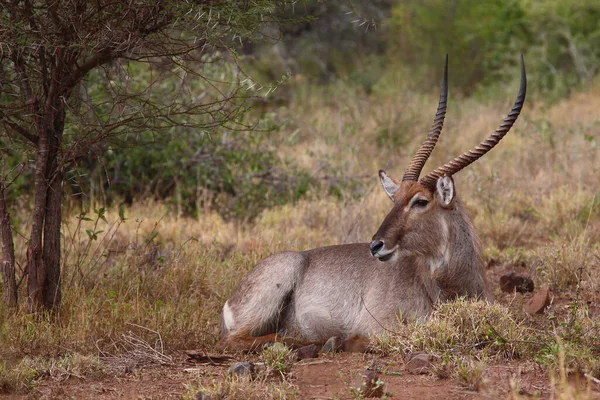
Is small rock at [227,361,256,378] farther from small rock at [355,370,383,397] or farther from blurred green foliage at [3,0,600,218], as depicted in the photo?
blurred green foliage at [3,0,600,218]

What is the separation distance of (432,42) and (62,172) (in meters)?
15.2

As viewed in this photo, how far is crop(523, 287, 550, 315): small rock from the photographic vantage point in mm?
6359

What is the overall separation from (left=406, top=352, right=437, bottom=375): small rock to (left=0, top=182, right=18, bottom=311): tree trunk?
9.23ft

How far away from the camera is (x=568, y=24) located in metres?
18.1

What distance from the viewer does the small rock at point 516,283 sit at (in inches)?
277

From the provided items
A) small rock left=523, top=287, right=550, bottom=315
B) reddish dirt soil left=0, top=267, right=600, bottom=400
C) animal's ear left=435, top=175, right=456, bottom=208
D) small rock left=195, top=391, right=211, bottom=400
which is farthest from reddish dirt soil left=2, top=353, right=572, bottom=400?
small rock left=523, top=287, right=550, bottom=315

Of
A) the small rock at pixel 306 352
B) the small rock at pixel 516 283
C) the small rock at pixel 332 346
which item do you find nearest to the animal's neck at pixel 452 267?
the small rock at pixel 332 346

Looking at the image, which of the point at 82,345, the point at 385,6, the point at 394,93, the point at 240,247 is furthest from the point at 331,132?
the point at 385,6

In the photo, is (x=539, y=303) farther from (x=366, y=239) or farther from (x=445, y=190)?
(x=366, y=239)

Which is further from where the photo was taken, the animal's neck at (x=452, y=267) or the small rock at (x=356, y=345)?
the animal's neck at (x=452, y=267)

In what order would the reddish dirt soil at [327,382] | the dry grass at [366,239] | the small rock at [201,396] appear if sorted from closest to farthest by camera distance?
the small rock at [201,396] < the reddish dirt soil at [327,382] < the dry grass at [366,239]

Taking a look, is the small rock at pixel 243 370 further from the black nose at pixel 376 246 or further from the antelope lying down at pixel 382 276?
the black nose at pixel 376 246

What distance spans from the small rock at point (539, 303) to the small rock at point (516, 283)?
54cm

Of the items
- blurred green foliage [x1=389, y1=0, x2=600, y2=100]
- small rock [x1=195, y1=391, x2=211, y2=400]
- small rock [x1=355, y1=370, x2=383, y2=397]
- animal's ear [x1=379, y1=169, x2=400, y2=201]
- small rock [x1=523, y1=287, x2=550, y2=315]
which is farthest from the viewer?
blurred green foliage [x1=389, y1=0, x2=600, y2=100]
